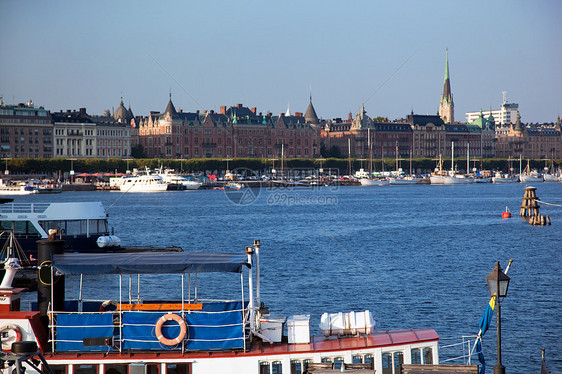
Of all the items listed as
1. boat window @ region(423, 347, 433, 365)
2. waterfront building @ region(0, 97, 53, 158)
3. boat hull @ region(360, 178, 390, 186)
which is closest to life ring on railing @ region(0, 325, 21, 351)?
boat window @ region(423, 347, 433, 365)

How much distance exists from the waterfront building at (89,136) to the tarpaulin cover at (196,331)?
A: 168 meters

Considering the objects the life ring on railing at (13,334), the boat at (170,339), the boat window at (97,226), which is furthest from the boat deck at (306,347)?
the boat window at (97,226)

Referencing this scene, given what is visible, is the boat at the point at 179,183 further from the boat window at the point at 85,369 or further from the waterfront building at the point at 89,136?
the boat window at the point at 85,369

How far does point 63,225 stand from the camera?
38219 millimetres

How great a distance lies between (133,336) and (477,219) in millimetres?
65409

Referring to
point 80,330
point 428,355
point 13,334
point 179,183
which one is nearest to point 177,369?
point 80,330

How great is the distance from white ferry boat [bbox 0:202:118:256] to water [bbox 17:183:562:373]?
215 centimetres

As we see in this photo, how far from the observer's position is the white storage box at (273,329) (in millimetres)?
15281

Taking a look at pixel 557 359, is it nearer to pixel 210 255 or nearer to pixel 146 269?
pixel 210 255

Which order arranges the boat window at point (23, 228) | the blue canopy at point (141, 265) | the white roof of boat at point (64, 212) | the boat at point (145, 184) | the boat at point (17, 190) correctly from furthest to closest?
the boat at point (145, 184), the boat at point (17, 190), the white roof of boat at point (64, 212), the boat window at point (23, 228), the blue canopy at point (141, 265)

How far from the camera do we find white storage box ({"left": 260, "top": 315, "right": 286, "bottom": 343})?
1528 cm

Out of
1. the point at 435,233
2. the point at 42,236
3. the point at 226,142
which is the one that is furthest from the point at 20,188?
the point at 42,236

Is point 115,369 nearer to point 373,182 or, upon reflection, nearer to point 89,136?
point 373,182

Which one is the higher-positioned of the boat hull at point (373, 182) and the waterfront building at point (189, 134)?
the waterfront building at point (189, 134)
